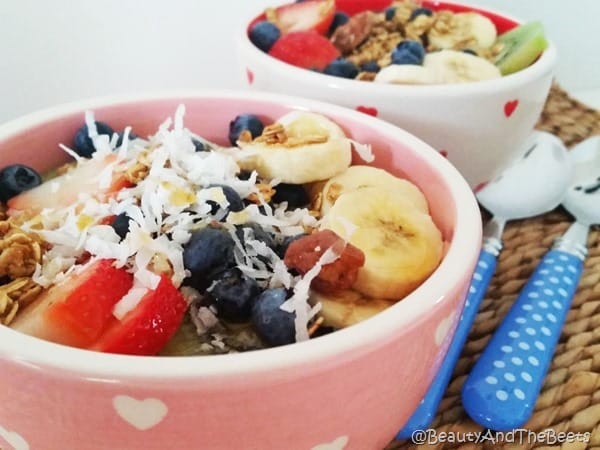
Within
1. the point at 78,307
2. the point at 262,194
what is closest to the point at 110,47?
the point at 262,194

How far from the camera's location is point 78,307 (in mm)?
392

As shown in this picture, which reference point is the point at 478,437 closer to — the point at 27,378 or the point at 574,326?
the point at 574,326

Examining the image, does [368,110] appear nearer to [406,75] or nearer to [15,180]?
[406,75]

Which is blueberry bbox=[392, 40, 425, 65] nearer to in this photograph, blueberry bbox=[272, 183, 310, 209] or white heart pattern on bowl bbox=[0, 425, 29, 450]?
blueberry bbox=[272, 183, 310, 209]

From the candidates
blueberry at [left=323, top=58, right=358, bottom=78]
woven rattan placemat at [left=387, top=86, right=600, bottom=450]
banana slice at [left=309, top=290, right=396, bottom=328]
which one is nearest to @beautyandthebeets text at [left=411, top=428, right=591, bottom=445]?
woven rattan placemat at [left=387, top=86, right=600, bottom=450]

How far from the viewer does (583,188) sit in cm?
79

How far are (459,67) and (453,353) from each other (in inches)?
11.3

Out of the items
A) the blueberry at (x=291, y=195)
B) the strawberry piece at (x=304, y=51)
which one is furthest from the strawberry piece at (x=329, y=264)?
the strawberry piece at (x=304, y=51)

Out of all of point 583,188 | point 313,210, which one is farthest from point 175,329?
point 583,188

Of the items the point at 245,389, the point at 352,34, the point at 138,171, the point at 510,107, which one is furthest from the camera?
the point at 352,34

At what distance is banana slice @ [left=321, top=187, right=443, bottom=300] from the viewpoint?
0.45 meters

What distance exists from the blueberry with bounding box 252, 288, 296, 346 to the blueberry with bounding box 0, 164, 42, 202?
9.0 inches

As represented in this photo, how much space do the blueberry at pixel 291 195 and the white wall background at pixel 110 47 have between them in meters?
0.22

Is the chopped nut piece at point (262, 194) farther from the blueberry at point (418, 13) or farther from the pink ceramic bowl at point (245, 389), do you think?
the blueberry at point (418, 13)
